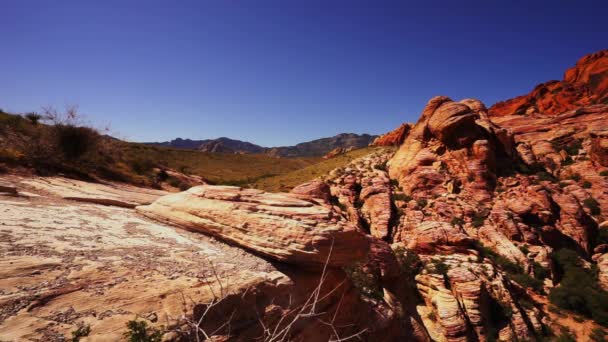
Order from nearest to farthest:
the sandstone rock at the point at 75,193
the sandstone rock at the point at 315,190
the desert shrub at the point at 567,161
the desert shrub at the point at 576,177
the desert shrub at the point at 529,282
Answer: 1. the sandstone rock at the point at 75,193
2. the desert shrub at the point at 529,282
3. the sandstone rock at the point at 315,190
4. the desert shrub at the point at 576,177
5. the desert shrub at the point at 567,161

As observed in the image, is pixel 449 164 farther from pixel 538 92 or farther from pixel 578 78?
pixel 578 78

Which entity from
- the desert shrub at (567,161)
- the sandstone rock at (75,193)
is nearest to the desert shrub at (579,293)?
the desert shrub at (567,161)

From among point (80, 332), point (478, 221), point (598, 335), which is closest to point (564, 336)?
→ point (598, 335)

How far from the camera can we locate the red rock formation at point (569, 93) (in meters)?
57.7

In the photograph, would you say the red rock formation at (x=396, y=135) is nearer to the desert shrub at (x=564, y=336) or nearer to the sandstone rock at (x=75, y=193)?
the desert shrub at (x=564, y=336)

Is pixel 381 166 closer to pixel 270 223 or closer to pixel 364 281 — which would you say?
pixel 364 281

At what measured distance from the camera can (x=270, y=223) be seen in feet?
22.0

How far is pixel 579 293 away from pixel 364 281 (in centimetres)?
1544

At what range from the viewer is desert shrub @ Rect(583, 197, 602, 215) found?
872 inches

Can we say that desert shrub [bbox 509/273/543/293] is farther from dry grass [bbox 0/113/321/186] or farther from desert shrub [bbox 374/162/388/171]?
dry grass [bbox 0/113/321/186]

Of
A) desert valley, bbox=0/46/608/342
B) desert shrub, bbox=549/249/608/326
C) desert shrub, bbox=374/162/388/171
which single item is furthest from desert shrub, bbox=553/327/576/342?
desert shrub, bbox=374/162/388/171

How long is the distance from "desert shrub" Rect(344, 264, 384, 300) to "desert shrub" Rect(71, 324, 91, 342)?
26.4ft

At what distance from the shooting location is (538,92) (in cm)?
6675

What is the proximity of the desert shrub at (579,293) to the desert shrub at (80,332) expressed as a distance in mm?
22941
